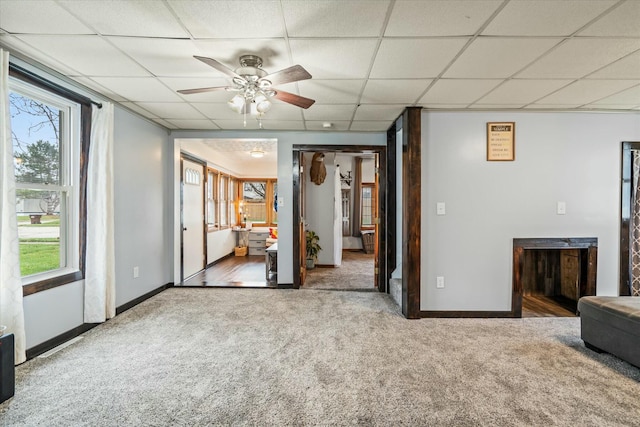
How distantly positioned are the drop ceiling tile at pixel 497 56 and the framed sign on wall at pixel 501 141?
952 millimetres

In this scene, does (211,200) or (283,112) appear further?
(211,200)

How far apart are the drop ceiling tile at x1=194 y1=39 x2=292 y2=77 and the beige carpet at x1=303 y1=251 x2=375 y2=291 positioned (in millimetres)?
3239

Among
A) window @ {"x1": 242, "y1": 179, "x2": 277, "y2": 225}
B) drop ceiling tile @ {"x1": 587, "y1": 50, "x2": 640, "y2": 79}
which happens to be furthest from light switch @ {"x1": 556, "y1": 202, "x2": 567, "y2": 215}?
window @ {"x1": 242, "y1": 179, "x2": 277, "y2": 225}

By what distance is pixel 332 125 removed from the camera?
4.08 m

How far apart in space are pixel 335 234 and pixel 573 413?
4.63m

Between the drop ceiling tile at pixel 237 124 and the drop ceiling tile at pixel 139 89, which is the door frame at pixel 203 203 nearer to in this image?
the drop ceiling tile at pixel 237 124

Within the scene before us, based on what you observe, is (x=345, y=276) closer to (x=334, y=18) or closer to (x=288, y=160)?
(x=288, y=160)

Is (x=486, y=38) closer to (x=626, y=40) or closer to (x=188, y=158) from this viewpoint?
(x=626, y=40)

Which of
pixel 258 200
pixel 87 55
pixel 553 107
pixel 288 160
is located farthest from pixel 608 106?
pixel 258 200

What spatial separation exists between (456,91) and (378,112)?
0.90 m

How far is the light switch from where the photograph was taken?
3387 millimetres

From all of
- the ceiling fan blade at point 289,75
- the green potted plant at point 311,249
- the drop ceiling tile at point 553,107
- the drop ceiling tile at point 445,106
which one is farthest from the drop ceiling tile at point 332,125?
the green potted plant at point 311,249

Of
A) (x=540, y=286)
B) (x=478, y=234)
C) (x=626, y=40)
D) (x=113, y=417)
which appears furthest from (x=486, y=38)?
(x=540, y=286)

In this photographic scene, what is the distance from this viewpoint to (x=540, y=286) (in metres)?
4.28
